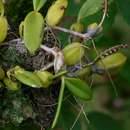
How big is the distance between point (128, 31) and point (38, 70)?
2.48m

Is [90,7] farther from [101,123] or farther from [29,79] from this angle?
[101,123]

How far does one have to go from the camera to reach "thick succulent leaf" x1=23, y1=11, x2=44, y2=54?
1.08 meters

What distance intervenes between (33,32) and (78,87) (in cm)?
16

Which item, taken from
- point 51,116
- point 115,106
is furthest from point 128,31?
point 51,116

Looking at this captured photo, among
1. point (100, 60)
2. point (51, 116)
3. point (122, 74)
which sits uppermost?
point (100, 60)

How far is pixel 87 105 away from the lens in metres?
3.06

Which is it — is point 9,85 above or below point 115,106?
above

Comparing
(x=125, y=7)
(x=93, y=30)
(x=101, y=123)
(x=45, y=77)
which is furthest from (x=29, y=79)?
(x=101, y=123)

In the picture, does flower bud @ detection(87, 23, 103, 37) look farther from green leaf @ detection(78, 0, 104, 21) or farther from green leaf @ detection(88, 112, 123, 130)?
green leaf @ detection(88, 112, 123, 130)

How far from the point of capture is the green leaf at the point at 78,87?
1.04 m

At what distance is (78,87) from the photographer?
1049 millimetres

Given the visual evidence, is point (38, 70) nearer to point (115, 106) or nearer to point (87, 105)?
point (87, 105)

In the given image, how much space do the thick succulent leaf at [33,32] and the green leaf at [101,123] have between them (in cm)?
94

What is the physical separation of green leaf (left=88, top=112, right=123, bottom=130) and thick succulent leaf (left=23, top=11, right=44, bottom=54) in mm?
941
